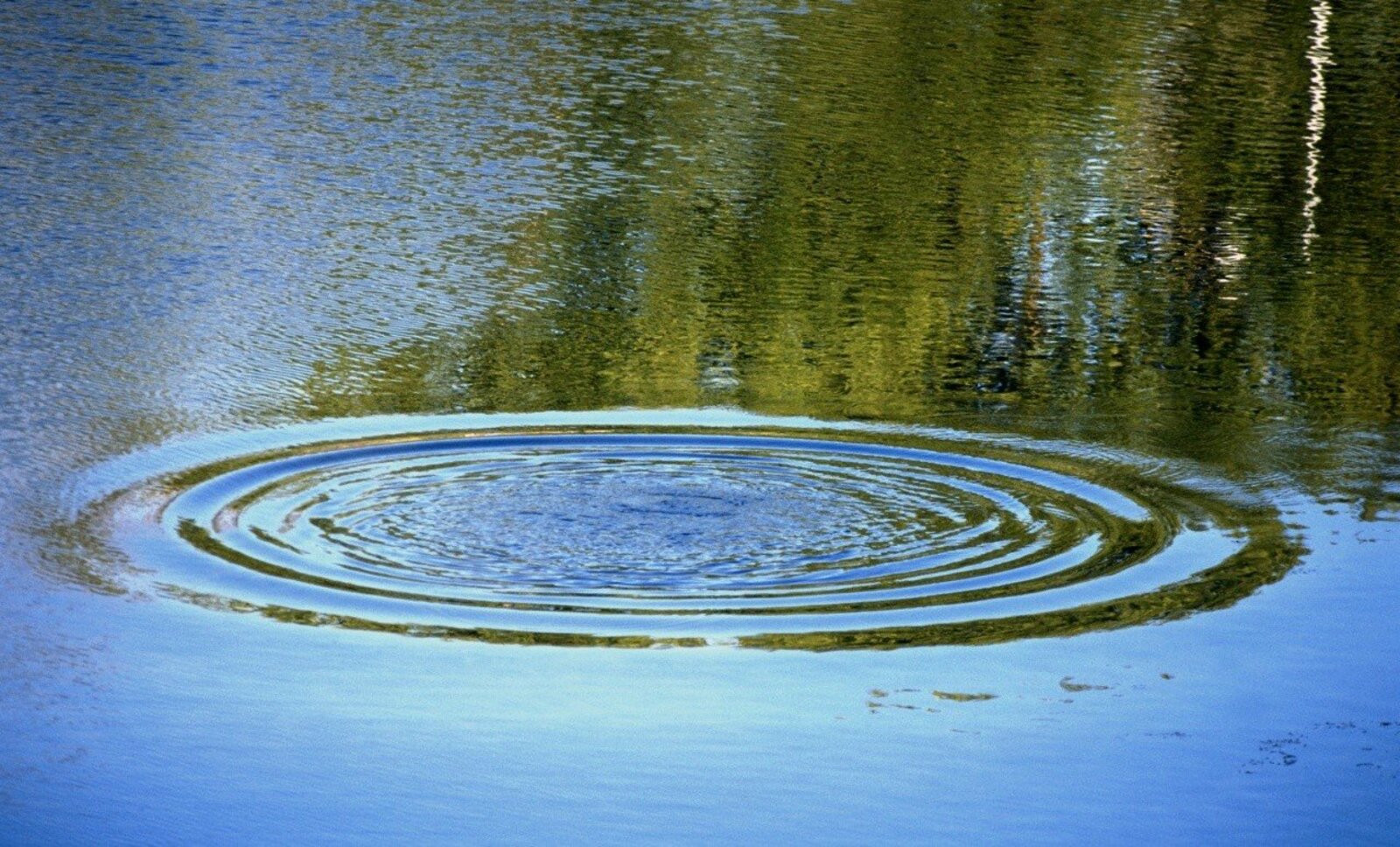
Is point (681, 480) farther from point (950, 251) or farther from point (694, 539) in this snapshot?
point (950, 251)

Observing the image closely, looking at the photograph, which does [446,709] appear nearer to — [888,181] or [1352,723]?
[1352,723]

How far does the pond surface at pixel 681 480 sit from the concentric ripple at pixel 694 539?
1.0 inches

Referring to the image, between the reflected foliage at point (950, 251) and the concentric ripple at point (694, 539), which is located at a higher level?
the reflected foliage at point (950, 251)

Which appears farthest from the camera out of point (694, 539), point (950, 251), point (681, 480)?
point (950, 251)

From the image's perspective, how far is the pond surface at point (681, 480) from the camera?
195 inches

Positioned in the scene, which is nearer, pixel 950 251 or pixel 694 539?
pixel 694 539

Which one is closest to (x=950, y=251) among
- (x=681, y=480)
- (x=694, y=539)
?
(x=681, y=480)

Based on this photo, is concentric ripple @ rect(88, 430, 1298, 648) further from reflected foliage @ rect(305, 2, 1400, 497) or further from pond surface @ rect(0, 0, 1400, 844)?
reflected foliage @ rect(305, 2, 1400, 497)

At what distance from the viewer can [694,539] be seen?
677cm

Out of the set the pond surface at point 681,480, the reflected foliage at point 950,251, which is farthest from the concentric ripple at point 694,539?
the reflected foliage at point 950,251

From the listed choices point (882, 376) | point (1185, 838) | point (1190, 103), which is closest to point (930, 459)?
point (882, 376)

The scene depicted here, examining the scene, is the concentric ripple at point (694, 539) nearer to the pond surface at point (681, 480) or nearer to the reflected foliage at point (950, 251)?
the pond surface at point (681, 480)

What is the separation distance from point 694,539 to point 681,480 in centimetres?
76

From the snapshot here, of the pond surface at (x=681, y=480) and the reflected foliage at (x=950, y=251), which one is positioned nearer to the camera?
the pond surface at (x=681, y=480)
